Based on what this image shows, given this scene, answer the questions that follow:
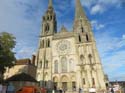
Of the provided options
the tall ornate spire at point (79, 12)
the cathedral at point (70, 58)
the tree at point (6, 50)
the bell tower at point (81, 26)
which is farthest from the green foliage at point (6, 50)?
the tall ornate spire at point (79, 12)

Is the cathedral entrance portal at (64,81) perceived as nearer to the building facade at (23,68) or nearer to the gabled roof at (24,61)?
the building facade at (23,68)

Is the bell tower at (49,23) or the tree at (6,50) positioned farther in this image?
the bell tower at (49,23)

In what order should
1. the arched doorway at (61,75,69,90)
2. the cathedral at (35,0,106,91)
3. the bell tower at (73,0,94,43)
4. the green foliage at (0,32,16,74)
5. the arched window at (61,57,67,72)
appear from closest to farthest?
1. the green foliage at (0,32,16,74)
2. the cathedral at (35,0,106,91)
3. the arched doorway at (61,75,69,90)
4. the arched window at (61,57,67,72)
5. the bell tower at (73,0,94,43)

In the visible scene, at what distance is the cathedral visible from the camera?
152 ft

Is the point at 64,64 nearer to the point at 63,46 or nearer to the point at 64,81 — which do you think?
the point at 64,81

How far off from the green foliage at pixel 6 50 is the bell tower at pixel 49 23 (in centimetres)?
2406

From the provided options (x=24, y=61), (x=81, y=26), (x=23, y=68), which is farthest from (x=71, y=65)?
(x=24, y=61)

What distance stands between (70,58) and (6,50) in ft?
75.9

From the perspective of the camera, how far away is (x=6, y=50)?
29984 millimetres

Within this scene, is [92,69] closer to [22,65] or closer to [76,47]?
[76,47]

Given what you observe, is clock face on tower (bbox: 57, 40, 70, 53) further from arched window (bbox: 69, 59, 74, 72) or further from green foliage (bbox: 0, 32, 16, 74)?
green foliage (bbox: 0, 32, 16, 74)

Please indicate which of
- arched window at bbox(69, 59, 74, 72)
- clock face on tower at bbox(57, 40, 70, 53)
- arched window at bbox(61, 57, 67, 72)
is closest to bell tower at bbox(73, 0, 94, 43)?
clock face on tower at bbox(57, 40, 70, 53)

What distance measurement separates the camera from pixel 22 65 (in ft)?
167

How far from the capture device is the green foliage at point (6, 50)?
28.5 meters
